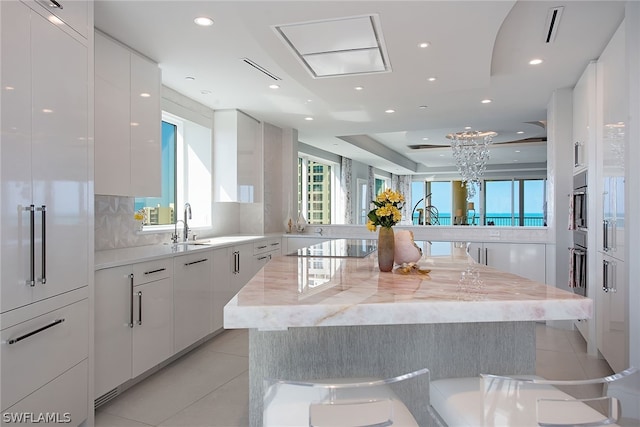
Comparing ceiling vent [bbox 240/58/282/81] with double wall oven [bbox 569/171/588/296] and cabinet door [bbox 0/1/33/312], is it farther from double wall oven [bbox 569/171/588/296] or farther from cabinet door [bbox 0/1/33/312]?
double wall oven [bbox 569/171/588/296]

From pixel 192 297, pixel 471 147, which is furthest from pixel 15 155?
pixel 471 147

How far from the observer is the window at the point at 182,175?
423cm

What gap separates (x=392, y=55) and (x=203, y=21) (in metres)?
1.34

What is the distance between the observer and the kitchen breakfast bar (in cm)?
136

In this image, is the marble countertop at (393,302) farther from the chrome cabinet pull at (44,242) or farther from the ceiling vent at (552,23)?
the ceiling vent at (552,23)

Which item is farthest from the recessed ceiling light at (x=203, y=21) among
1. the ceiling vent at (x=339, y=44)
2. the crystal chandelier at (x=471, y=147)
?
the crystal chandelier at (x=471, y=147)

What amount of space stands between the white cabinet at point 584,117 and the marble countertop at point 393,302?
237 cm

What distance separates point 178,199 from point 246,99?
52.2 inches

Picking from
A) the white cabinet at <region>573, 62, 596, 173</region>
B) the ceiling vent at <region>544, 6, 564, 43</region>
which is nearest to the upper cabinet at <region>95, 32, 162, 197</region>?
the ceiling vent at <region>544, 6, 564, 43</region>

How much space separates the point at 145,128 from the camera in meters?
3.29

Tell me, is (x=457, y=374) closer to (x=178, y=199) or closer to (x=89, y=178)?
(x=89, y=178)

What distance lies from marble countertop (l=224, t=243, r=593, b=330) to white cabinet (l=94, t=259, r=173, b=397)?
1257 millimetres

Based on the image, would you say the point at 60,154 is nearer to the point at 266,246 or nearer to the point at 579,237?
the point at 266,246

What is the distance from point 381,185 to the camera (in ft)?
43.9
